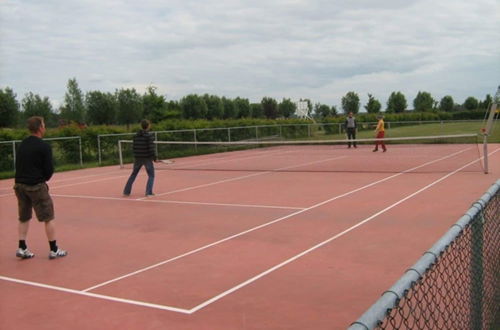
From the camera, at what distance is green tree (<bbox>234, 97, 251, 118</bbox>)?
6946 centimetres

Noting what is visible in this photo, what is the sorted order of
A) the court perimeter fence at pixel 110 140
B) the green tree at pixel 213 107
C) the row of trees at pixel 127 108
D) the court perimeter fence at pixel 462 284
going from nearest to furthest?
the court perimeter fence at pixel 462 284
the court perimeter fence at pixel 110 140
the row of trees at pixel 127 108
the green tree at pixel 213 107

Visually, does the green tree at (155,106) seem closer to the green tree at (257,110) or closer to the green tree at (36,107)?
the green tree at (36,107)

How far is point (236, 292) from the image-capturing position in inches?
224

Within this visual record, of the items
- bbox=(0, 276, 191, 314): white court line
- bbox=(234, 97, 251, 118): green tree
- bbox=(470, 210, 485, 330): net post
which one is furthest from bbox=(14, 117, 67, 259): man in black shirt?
bbox=(234, 97, 251, 118): green tree

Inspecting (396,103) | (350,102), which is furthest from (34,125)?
(396,103)

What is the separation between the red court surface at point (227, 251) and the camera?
5.19 metres

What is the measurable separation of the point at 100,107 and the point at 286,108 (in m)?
29.5

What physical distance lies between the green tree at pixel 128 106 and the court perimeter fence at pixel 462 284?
50964mm

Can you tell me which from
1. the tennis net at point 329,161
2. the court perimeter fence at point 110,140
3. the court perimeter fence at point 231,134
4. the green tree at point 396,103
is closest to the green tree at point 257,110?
the green tree at point 396,103

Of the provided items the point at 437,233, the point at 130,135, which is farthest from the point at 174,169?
the point at 437,233

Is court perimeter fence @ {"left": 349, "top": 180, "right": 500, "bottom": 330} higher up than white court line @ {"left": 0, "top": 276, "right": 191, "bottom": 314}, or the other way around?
court perimeter fence @ {"left": 349, "top": 180, "right": 500, "bottom": 330}

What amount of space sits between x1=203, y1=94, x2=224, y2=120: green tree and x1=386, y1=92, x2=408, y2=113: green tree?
28.6m

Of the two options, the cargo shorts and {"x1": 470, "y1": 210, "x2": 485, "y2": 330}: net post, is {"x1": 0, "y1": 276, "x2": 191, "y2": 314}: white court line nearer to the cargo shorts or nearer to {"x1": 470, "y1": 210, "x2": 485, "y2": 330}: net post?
the cargo shorts

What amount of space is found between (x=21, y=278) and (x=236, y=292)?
279cm
